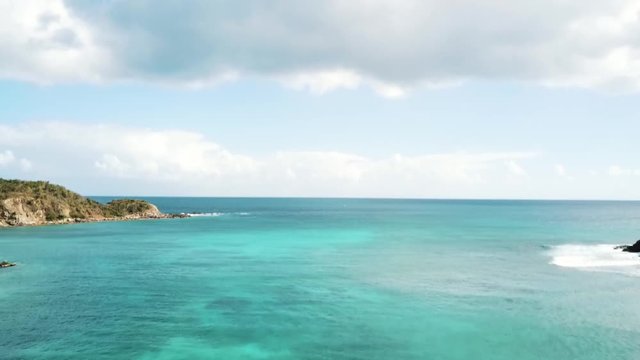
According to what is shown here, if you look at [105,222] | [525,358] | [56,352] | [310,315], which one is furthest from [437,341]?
[105,222]

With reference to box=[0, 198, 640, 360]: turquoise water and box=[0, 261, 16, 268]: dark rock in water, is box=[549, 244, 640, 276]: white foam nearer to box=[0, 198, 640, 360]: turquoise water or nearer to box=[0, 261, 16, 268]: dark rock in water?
box=[0, 198, 640, 360]: turquoise water

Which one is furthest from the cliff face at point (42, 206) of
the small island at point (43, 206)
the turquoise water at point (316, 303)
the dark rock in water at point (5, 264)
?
the dark rock in water at point (5, 264)

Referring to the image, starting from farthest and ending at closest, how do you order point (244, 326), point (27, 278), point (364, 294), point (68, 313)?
point (27, 278), point (364, 294), point (68, 313), point (244, 326)

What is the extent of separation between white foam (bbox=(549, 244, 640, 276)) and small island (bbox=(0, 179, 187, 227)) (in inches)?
5817

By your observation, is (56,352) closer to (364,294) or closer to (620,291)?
(364,294)

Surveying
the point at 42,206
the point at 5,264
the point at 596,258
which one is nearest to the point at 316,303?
the point at 5,264

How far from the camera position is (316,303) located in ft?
185

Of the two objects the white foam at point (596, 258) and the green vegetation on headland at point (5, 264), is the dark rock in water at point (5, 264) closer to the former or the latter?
the green vegetation on headland at point (5, 264)

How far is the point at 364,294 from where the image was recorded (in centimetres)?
6112

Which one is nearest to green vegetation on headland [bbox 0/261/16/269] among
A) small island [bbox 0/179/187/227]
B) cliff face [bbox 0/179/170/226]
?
small island [bbox 0/179/187/227]

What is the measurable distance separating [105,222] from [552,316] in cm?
15992

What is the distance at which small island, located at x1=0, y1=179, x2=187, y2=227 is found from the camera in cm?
15650

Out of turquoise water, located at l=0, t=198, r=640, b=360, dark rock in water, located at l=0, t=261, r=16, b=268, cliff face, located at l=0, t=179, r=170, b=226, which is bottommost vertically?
turquoise water, located at l=0, t=198, r=640, b=360

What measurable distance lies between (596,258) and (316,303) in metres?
62.2
